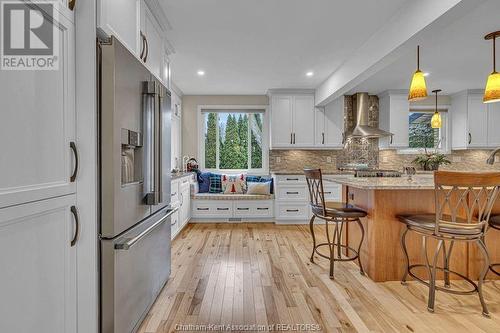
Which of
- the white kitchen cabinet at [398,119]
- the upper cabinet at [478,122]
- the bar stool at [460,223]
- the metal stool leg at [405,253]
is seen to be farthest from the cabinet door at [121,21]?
the upper cabinet at [478,122]

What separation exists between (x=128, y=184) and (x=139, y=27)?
1.14m

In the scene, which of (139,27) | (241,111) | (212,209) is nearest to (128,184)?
(139,27)

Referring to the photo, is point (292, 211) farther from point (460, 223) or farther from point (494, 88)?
point (494, 88)

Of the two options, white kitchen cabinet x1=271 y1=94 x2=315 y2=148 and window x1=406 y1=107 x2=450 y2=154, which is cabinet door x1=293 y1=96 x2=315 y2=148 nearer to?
white kitchen cabinet x1=271 y1=94 x2=315 y2=148

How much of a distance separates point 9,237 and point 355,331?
6.29ft

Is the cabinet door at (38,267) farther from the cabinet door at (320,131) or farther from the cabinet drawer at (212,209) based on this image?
the cabinet door at (320,131)

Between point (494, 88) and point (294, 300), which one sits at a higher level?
point (494, 88)

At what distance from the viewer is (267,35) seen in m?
2.98

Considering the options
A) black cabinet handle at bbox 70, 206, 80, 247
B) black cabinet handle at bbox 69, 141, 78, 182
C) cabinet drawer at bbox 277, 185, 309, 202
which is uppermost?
black cabinet handle at bbox 69, 141, 78, 182

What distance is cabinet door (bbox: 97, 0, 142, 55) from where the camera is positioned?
143cm

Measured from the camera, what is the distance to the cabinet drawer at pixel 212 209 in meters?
4.95

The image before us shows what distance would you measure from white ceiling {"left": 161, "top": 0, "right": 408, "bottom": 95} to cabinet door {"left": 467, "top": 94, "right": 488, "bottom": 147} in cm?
321

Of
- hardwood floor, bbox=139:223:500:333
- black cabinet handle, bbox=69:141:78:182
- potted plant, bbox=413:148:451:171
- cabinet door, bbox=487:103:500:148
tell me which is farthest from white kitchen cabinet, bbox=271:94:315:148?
black cabinet handle, bbox=69:141:78:182

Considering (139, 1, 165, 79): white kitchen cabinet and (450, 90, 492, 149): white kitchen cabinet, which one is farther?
(450, 90, 492, 149): white kitchen cabinet
